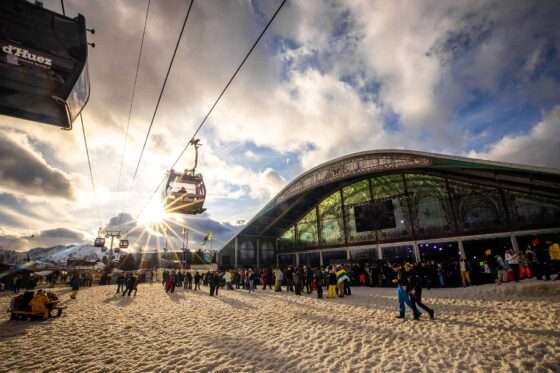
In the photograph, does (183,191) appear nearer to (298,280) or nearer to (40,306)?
(40,306)

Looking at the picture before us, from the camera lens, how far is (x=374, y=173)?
20.5 metres

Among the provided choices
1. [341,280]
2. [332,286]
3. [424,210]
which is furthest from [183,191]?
[424,210]

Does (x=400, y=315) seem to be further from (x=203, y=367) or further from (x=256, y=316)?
(x=203, y=367)

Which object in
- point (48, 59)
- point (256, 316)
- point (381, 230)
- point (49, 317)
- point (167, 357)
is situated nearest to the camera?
point (48, 59)

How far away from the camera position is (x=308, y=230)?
86.7 feet

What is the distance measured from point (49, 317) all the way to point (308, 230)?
2082 centimetres

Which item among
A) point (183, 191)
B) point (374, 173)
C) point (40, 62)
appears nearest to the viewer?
point (40, 62)

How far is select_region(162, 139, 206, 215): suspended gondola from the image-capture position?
39.1ft

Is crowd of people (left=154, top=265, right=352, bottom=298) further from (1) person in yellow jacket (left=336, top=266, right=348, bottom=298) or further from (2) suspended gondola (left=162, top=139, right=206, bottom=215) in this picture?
(2) suspended gondola (left=162, top=139, right=206, bottom=215)

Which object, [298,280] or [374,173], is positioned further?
[374,173]

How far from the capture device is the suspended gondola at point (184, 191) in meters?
11.9

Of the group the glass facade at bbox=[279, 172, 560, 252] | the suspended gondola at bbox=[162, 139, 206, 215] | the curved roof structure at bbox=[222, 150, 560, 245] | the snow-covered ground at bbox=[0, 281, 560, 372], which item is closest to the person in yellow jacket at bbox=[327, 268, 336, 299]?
the snow-covered ground at bbox=[0, 281, 560, 372]

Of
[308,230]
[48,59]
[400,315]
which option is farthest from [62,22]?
[308,230]

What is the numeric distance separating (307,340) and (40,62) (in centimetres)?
739
